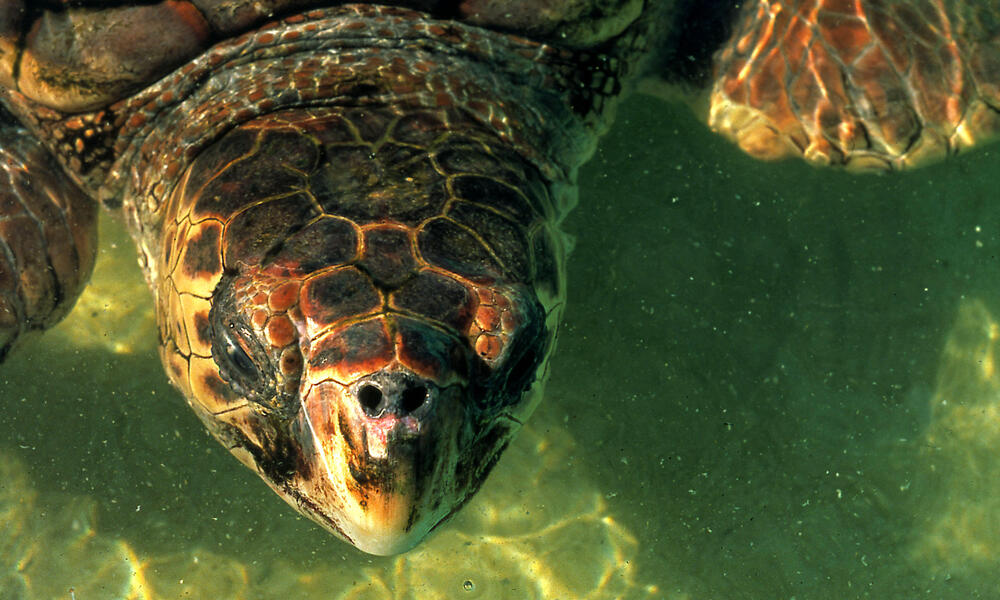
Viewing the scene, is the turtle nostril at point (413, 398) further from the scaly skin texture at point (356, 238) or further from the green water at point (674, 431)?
the green water at point (674, 431)

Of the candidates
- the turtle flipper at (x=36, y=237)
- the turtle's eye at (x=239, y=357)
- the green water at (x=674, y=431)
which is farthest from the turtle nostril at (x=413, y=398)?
the turtle flipper at (x=36, y=237)

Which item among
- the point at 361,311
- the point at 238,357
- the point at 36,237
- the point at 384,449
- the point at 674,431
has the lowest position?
the point at 674,431

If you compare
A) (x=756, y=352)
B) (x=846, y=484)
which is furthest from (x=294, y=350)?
(x=846, y=484)

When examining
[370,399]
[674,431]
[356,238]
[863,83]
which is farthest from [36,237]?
[863,83]

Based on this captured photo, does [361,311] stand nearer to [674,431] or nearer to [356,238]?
[356,238]

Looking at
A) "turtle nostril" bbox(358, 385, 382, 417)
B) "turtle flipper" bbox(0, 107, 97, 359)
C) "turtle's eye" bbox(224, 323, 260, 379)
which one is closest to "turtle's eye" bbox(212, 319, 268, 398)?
"turtle's eye" bbox(224, 323, 260, 379)

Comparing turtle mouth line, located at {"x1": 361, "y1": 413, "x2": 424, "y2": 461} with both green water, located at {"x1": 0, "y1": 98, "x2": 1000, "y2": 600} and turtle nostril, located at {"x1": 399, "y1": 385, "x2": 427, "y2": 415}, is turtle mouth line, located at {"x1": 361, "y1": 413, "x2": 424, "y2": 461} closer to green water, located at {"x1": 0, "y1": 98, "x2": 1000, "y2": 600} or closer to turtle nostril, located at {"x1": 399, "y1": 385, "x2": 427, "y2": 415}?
turtle nostril, located at {"x1": 399, "y1": 385, "x2": 427, "y2": 415}
